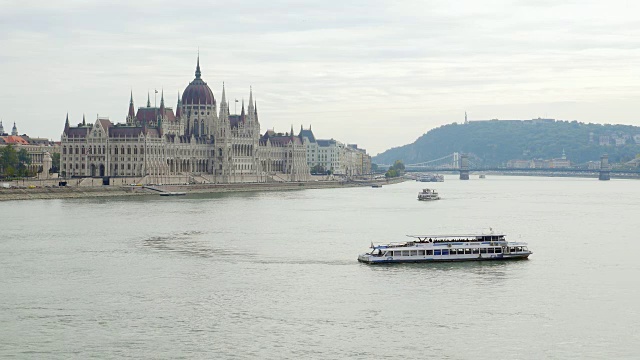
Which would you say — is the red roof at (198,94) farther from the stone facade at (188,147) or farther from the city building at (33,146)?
the city building at (33,146)

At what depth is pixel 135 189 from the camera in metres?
128

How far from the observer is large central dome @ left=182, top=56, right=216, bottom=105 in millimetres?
171125

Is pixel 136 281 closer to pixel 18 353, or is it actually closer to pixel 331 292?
pixel 331 292

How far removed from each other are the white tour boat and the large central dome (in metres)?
120

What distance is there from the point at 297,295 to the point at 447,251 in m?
13.0

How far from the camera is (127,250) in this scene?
57.6 m

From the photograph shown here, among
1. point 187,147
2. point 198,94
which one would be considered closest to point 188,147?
point 187,147

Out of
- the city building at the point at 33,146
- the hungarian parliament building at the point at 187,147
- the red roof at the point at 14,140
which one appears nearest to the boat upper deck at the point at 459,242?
the hungarian parliament building at the point at 187,147

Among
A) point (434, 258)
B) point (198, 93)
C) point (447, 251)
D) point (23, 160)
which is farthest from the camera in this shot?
point (198, 93)

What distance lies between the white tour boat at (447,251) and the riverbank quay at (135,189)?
5909 centimetres

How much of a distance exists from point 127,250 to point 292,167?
5138 inches

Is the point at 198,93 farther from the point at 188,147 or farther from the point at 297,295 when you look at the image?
the point at 297,295

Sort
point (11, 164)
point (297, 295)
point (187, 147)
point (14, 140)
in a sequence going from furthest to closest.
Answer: point (14, 140) → point (187, 147) → point (11, 164) → point (297, 295)

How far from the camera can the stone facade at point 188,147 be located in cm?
14650
